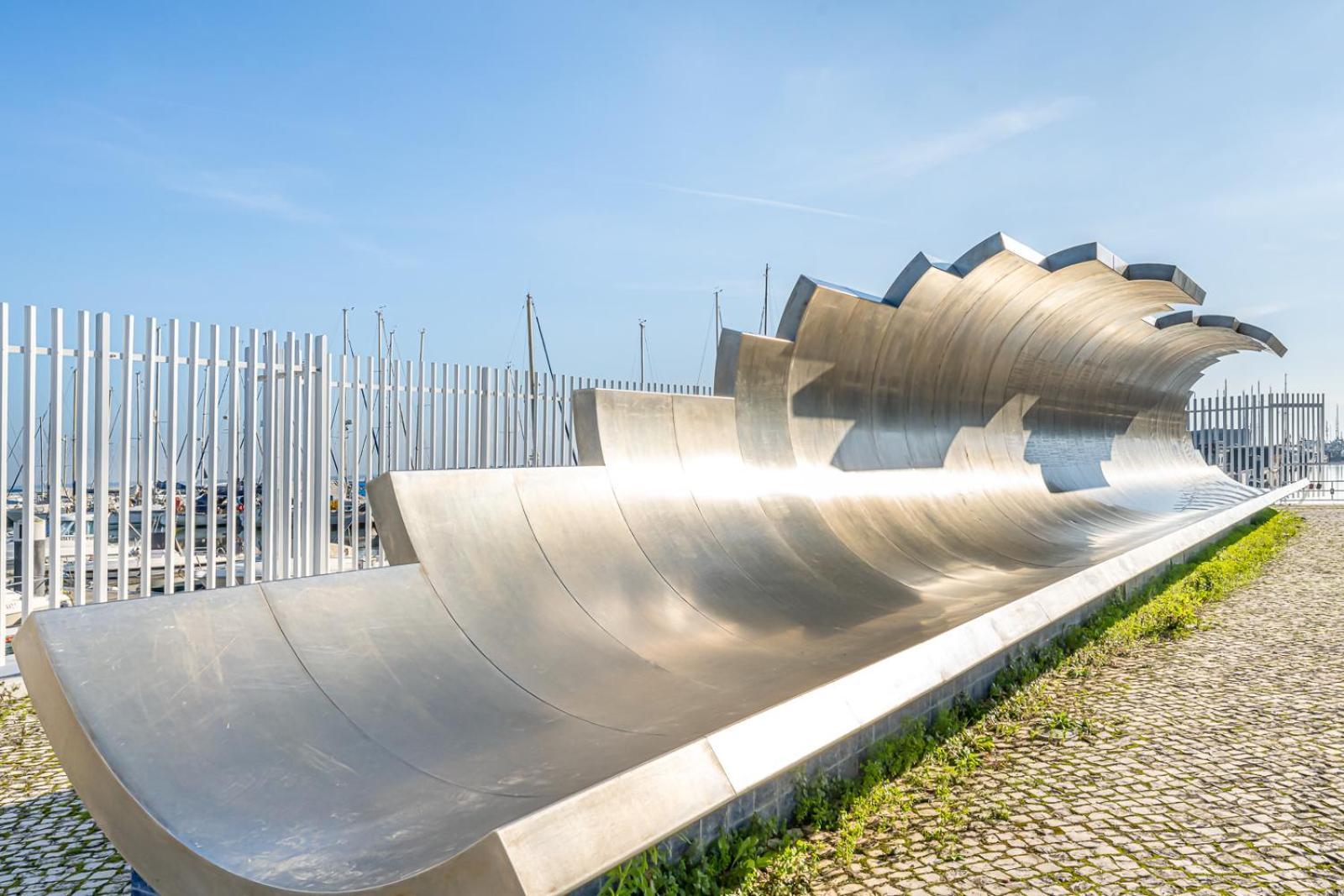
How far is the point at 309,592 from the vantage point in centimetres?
385

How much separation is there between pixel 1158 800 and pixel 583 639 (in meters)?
3.07

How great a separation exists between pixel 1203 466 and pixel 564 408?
22.4m

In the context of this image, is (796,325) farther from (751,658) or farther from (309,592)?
(309,592)

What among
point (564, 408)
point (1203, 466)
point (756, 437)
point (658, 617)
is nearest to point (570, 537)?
point (658, 617)

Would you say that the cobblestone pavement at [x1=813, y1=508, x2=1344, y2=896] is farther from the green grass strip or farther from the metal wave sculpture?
the metal wave sculpture

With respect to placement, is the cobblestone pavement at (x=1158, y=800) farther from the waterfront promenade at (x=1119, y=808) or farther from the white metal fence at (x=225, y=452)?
the white metal fence at (x=225, y=452)

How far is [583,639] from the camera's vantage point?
4.94 m

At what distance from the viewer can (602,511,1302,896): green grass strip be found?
371 cm

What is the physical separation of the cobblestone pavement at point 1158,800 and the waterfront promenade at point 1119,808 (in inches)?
0.4

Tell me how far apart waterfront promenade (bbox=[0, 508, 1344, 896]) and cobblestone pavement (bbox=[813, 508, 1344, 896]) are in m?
0.01

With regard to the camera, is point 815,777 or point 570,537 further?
point 570,537

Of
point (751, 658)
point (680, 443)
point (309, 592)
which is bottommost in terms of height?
point (751, 658)

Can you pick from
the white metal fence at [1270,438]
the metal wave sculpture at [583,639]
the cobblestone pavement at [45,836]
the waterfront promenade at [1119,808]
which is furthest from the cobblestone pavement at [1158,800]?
the white metal fence at [1270,438]

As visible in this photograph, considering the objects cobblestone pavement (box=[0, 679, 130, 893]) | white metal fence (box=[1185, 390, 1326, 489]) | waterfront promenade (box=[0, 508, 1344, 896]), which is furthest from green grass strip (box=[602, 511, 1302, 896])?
white metal fence (box=[1185, 390, 1326, 489])
